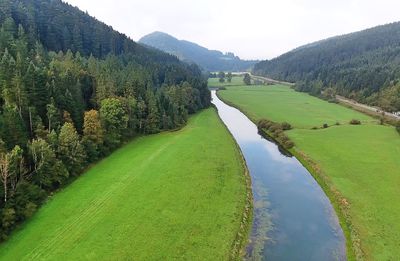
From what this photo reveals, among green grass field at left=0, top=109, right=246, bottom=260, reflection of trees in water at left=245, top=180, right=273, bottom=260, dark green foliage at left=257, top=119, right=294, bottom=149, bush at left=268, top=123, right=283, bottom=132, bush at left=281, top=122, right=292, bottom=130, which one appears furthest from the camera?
bush at left=281, top=122, right=292, bottom=130

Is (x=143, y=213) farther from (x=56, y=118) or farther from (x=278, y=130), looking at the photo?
(x=278, y=130)

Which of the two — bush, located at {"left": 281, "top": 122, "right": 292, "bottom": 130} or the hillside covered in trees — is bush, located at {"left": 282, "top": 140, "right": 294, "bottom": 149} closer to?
bush, located at {"left": 281, "top": 122, "right": 292, "bottom": 130}

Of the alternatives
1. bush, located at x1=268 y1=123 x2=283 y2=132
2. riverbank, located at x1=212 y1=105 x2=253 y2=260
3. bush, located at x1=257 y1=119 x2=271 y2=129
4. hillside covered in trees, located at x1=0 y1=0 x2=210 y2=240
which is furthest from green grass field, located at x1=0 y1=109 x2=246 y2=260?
bush, located at x1=257 y1=119 x2=271 y2=129

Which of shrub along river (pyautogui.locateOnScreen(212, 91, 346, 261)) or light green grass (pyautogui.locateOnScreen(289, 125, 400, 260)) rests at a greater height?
light green grass (pyautogui.locateOnScreen(289, 125, 400, 260))

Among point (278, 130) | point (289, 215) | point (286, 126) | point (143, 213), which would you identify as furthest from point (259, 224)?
point (286, 126)

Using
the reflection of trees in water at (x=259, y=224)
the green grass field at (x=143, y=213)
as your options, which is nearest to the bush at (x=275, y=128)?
the green grass field at (x=143, y=213)

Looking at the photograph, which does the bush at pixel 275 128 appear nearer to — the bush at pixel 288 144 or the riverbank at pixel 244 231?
the bush at pixel 288 144
